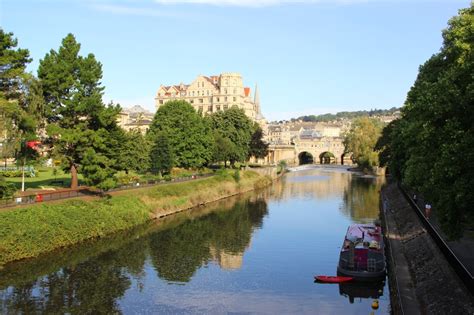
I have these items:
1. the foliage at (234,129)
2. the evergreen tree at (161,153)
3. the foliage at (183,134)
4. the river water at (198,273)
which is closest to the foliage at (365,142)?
the foliage at (234,129)

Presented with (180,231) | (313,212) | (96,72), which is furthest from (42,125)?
(313,212)

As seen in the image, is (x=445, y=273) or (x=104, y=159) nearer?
(x=445, y=273)

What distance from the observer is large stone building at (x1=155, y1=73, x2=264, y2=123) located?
15688 centimetres

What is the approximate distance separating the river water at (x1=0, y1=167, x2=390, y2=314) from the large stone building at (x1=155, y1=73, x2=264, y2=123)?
9887 centimetres

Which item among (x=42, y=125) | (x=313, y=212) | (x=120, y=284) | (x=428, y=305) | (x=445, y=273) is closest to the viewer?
→ (x=428, y=305)

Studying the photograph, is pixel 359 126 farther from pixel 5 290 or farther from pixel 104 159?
pixel 5 290

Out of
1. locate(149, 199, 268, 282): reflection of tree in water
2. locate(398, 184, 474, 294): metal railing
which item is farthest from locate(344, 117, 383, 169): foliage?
locate(398, 184, 474, 294): metal railing

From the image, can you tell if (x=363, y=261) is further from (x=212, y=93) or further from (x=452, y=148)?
(x=212, y=93)

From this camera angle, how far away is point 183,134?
280 feet

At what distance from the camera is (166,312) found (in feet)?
94.3

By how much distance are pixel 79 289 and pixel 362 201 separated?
55.4 m

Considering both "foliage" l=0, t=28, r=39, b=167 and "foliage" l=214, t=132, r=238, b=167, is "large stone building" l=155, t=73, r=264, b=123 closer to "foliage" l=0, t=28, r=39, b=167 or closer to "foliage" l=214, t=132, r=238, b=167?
"foliage" l=214, t=132, r=238, b=167

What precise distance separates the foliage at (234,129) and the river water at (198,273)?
4568 cm

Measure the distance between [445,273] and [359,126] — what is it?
12252 cm
